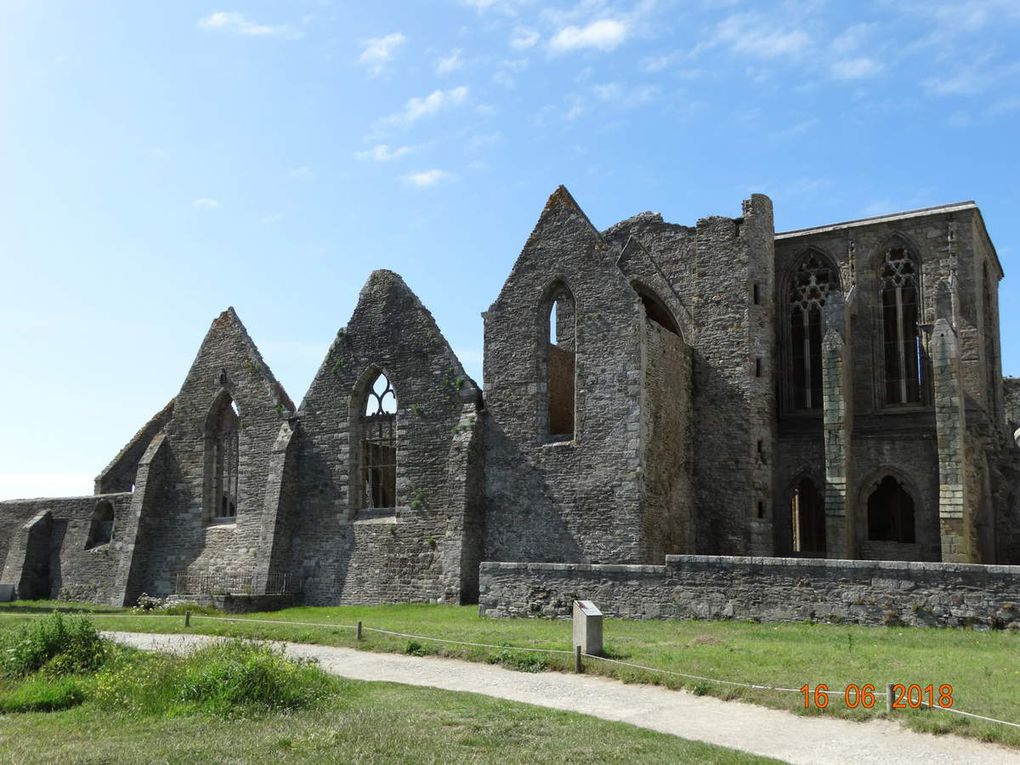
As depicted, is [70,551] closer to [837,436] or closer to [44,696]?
[44,696]

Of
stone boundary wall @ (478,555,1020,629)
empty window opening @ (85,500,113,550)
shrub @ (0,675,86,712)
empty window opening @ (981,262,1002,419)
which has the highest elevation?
A: empty window opening @ (981,262,1002,419)

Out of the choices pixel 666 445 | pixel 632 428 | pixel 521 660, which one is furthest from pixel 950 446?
pixel 521 660

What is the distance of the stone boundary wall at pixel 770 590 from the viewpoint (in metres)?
15.1

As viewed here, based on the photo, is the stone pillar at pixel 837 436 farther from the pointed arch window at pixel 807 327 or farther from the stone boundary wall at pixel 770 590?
the stone boundary wall at pixel 770 590

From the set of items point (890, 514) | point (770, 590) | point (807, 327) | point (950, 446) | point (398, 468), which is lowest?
point (770, 590)

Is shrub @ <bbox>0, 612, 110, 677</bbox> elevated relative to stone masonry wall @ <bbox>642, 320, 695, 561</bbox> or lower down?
lower down

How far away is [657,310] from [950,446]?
8102 millimetres

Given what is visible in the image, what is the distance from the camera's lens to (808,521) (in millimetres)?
26703

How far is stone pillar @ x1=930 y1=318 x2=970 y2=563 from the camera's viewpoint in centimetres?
2152

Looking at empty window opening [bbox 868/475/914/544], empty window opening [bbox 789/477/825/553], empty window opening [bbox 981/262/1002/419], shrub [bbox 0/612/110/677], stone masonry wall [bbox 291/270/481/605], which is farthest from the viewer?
empty window opening [bbox 868/475/914/544]

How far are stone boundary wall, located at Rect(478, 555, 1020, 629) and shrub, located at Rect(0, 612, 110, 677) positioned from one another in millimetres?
7571

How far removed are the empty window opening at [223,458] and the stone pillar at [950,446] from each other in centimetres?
1899

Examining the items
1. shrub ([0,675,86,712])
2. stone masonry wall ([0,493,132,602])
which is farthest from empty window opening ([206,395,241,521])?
shrub ([0,675,86,712])

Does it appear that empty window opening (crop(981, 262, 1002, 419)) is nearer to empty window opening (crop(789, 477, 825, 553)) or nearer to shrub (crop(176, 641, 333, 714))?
empty window opening (crop(789, 477, 825, 553))
